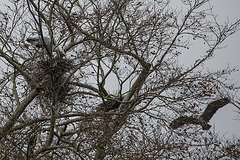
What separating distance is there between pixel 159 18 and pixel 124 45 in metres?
1.31

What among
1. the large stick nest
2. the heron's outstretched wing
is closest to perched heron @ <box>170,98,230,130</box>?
the heron's outstretched wing

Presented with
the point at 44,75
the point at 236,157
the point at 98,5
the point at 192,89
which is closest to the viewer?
the point at 44,75

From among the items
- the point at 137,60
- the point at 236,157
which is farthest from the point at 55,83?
the point at 236,157

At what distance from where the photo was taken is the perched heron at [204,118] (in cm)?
815

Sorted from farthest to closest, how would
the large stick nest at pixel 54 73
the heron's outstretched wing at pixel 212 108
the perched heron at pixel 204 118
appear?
the heron's outstretched wing at pixel 212 108 → the perched heron at pixel 204 118 → the large stick nest at pixel 54 73

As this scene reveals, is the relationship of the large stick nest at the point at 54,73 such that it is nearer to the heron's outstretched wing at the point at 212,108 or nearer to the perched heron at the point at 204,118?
the perched heron at the point at 204,118

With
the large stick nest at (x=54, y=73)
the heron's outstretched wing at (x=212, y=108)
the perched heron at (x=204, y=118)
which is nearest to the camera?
the large stick nest at (x=54, y=73)

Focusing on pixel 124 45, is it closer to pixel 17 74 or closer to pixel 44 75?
pixel 44 75

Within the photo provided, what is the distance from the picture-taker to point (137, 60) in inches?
338

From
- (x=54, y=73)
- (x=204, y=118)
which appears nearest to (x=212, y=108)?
(x=204, y=118)

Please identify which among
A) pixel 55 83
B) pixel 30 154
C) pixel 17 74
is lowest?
pixel 30 154

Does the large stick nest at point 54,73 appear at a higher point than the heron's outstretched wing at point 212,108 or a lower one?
lower

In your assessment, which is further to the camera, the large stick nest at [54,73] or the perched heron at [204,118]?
the perched heron at [204,118]

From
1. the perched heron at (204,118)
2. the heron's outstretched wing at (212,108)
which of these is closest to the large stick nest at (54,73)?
the perched heron at (204,118)
